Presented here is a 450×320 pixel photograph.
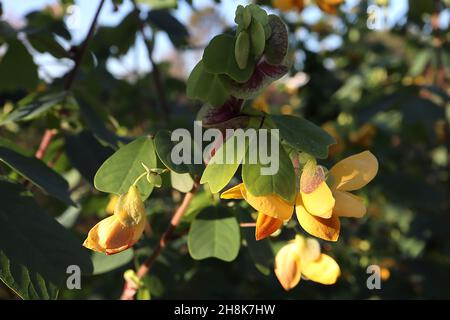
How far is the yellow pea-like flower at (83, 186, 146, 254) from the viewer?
678 mm

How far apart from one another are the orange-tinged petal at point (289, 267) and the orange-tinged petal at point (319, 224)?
21 centimetres

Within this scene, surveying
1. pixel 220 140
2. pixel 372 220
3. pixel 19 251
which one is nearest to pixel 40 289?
pixel 19 251

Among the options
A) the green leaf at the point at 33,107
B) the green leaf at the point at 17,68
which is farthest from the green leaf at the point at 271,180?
the green leaf at the point at 17,68

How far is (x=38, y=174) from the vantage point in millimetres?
890

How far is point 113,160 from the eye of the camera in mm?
753

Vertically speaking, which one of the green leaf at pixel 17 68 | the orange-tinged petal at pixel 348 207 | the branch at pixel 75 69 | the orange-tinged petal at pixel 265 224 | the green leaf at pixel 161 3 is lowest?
the orange-tinged petal at pixel 265 224

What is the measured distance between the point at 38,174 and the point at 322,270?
0.45m

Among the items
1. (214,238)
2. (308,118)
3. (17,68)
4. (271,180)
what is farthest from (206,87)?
(308,118)

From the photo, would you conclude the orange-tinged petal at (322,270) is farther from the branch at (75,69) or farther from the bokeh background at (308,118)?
the branch at (75,69)

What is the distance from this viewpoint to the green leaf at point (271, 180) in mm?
649

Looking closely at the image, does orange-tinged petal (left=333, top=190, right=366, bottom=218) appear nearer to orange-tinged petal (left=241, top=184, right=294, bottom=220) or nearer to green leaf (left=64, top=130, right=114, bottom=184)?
orange-tinged petal (left=241, top=184, right=294, bottom=220)

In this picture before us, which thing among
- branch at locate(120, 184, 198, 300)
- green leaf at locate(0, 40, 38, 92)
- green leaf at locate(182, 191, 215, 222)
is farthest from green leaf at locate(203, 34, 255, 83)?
green leaf at locate(0, 40, 38, 92)

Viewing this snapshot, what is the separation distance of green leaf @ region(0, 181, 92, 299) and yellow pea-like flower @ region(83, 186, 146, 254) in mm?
115
